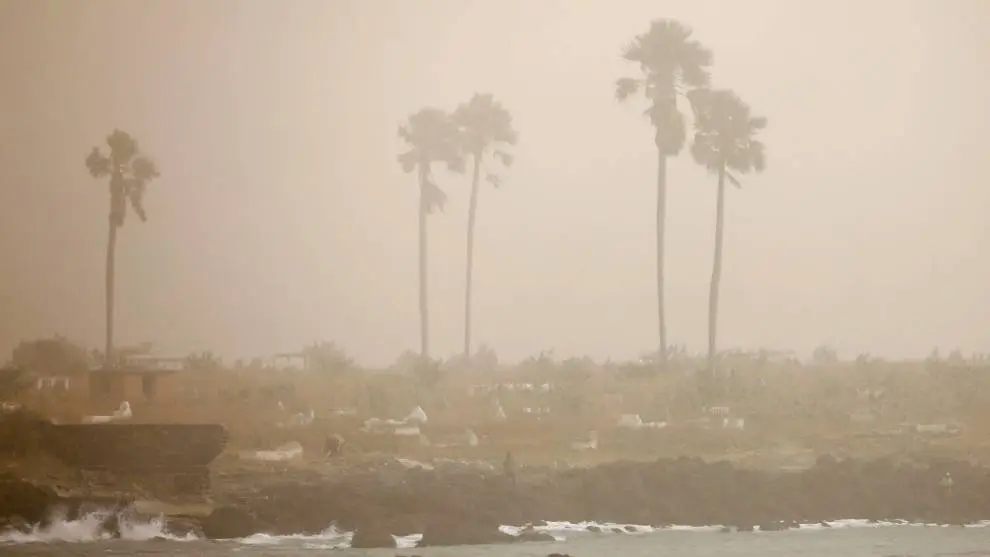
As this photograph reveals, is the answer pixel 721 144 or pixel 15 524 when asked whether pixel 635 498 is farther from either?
pixel 15 524

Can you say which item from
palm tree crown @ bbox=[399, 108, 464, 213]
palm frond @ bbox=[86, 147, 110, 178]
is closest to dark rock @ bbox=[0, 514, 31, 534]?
palm frond @ bbox=[86, 147, 110, 178]

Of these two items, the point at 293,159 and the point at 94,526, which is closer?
the point at 94,526

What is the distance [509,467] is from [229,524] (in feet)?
3.56

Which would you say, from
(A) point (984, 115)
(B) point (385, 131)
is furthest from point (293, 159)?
(A) point (984, 115)

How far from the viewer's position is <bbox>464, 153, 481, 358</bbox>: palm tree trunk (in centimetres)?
420

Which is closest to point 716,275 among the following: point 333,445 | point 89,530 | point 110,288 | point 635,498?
point 635,498

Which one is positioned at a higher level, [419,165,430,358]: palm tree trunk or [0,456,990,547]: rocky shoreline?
[419,165,430,358]: palm tree trunk

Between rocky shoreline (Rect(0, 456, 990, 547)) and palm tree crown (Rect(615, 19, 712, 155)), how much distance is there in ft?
4.46

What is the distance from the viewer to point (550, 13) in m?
4.40

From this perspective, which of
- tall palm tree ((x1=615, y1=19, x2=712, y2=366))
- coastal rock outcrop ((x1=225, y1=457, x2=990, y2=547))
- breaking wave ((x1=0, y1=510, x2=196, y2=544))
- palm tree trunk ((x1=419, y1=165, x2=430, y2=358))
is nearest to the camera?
breaking wave ((x1=0, y1=510, x2=196, y2=544))

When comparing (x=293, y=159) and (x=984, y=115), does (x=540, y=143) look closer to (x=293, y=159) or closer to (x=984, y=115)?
(x=293, y=159)

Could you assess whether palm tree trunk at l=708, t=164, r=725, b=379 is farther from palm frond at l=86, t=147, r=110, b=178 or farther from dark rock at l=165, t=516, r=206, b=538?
palm frond at l=86, t=147, r=110, b=178

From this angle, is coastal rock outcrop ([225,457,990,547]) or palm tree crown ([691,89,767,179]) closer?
coastal rock outcrop ([225,457,990,547])

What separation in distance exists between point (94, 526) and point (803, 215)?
A: 3.07 metres
